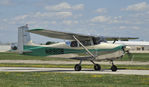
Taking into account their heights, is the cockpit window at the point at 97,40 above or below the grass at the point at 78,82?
above

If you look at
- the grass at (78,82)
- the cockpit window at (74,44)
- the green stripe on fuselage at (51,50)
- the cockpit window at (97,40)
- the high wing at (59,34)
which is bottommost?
the grass at (78,82)

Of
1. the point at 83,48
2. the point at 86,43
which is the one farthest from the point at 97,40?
the point at 83,48

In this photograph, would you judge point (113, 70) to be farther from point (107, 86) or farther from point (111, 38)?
point (107, 86)

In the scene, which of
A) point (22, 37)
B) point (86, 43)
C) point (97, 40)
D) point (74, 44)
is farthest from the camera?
point (22, 37)

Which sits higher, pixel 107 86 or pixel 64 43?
pixel 64 43

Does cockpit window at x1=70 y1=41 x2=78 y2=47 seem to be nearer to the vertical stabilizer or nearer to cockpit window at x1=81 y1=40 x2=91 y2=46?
cockpit window at x1=81 y1=40 x2=91 y2=46

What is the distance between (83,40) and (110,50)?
2751 mm

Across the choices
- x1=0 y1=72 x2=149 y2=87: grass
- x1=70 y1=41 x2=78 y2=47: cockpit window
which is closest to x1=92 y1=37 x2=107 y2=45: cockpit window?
x1=70 y1=41 x2=78 y2=47: cockpit window

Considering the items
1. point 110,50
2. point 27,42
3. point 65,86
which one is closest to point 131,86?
point 65,86

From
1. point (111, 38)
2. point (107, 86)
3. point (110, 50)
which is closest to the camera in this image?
point (107, 86)

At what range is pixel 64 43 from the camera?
27.7m

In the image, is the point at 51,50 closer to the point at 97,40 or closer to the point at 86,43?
the point at 86,43

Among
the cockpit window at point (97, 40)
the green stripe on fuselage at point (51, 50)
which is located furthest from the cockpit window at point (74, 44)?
the cockpit window at point (97, 40)

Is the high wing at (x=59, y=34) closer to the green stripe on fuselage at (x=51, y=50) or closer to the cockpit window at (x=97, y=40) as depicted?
the cockpit window at (x=97, y=40)
